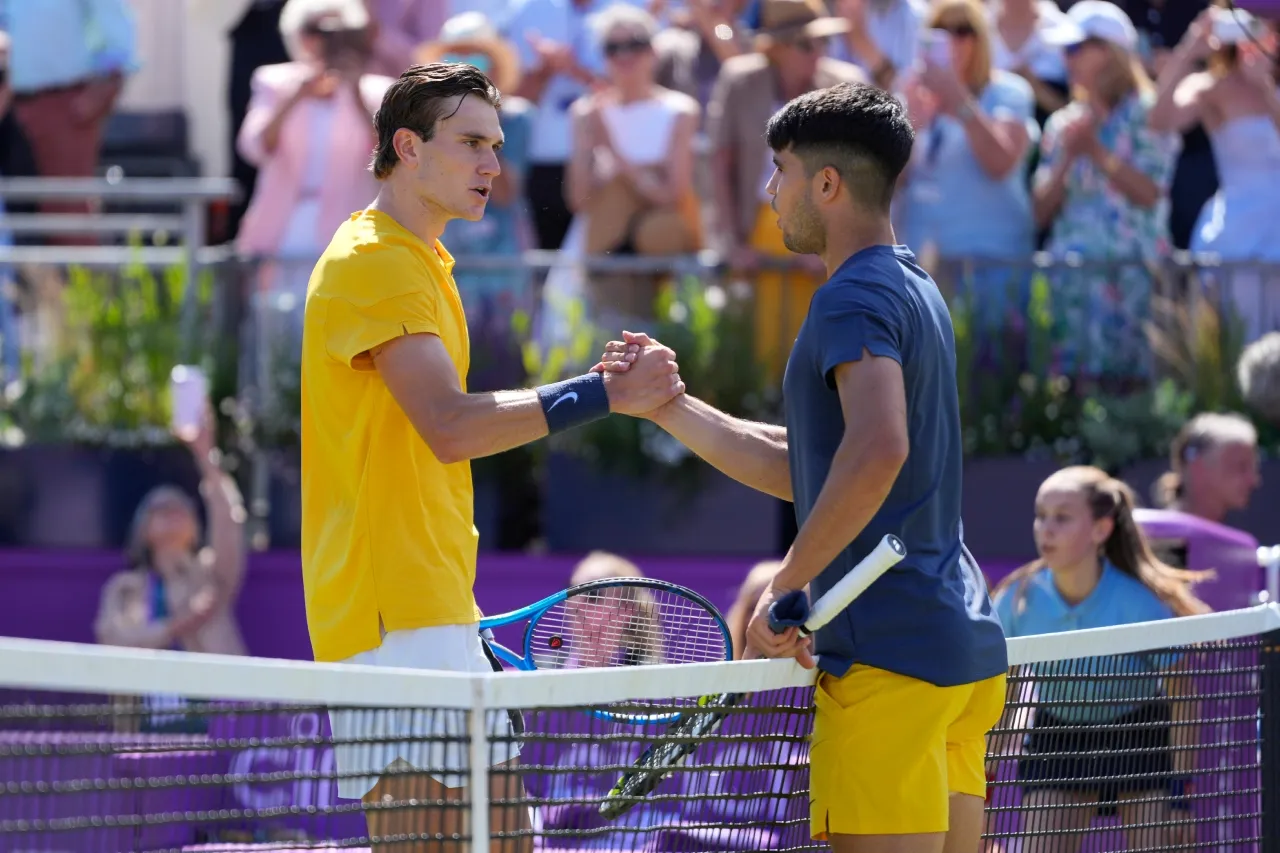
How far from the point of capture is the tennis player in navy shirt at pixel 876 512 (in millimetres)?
3490

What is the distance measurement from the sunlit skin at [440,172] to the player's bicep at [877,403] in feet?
3.14

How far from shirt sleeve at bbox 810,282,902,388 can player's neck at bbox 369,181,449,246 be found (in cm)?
92

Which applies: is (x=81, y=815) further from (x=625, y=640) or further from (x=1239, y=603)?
(x=1239, y=603)

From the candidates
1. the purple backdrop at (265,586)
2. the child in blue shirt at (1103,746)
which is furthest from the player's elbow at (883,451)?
the purple backdrop at (265,586)

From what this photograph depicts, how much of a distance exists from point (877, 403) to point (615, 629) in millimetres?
1172

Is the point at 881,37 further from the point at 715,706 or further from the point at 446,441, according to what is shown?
the point at 715,706

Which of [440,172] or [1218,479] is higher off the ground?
[440,172]

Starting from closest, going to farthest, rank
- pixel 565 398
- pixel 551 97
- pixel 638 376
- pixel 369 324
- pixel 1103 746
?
pixel 369 324 < pixel 565 398 < pixel 638 376 < pixel 1103 746 < pixel 551 97

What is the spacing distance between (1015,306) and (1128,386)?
66 cm

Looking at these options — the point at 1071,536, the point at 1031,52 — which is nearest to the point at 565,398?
the point at 1071,536

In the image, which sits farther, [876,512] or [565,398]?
[565,398]

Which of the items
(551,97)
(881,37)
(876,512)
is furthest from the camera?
(551,97)

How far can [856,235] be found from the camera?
3.72 metres

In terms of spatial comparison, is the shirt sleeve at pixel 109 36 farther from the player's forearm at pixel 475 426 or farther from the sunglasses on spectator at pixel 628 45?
the player's forearm at pixel 475 426
